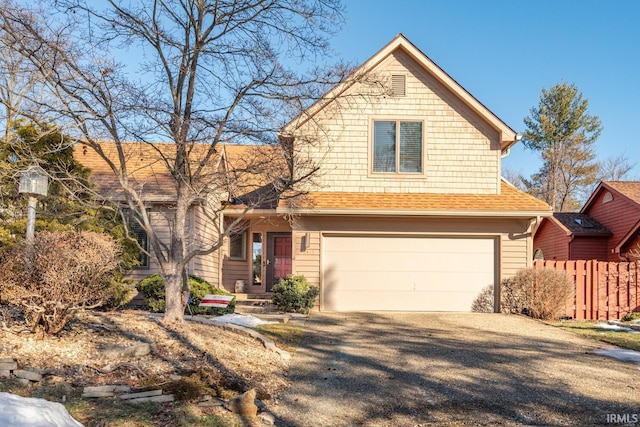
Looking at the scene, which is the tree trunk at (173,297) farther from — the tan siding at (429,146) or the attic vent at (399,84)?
the attic vent at (399,84)

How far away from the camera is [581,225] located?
23578 millimetres

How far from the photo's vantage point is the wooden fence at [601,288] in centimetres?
1400

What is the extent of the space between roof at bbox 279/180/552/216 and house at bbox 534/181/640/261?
896 centimetres

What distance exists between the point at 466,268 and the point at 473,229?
1073 mm

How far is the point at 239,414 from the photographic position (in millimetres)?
5113

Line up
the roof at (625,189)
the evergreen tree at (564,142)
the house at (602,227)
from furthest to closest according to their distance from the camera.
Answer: the evergreen tree at (564,142) < the roof at (625,189) < the house at (602,227)

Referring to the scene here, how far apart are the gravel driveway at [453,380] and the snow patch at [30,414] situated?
2.11 m

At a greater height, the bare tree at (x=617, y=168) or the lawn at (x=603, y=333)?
the bare tree at (x=617, y=168)

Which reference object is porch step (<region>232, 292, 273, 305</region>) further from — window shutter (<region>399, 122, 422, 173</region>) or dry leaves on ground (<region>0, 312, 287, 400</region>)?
dry leaves on ground (<region>0, 312, 287, 400</region>)

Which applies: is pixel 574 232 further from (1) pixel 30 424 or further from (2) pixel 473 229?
(1) pixel 30 424

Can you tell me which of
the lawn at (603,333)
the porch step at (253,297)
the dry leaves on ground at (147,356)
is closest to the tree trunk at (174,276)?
the dry leaves on ground at (147,356)

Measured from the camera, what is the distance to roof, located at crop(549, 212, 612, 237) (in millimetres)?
22781

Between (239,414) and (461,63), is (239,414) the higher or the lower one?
the lower one

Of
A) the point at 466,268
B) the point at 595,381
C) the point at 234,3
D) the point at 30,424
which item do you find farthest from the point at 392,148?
the point at 30,424
